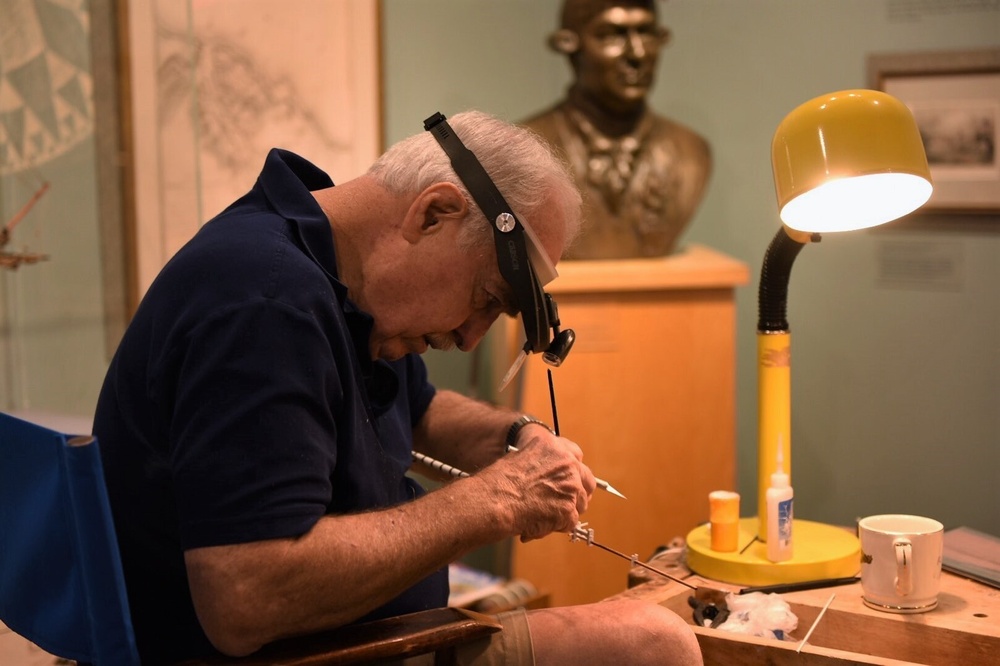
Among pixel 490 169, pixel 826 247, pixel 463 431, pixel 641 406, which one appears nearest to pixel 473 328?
pixel 490 169

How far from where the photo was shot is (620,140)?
2.93 meters

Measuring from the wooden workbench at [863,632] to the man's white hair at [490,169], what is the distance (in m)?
0.66

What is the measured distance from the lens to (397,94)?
3.25 m

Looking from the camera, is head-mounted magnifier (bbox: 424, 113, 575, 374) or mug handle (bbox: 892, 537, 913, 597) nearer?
head-mounted magnifier (bbox: 424, 113, 575, 374)

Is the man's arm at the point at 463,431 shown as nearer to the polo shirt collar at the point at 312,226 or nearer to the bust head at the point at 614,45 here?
the polo shirt collar at the point at 312,226

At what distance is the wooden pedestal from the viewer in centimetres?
275

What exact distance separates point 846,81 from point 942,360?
886mm

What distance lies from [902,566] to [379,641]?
81 cm

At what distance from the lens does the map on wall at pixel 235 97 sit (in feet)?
7.74

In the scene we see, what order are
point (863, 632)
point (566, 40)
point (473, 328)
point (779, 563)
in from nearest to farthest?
point (473, 328)
point (863, 632)
point (779, 563)
point (566, 40)

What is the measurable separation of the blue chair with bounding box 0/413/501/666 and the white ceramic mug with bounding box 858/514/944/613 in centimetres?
63

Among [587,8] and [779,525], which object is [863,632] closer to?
[779,525]

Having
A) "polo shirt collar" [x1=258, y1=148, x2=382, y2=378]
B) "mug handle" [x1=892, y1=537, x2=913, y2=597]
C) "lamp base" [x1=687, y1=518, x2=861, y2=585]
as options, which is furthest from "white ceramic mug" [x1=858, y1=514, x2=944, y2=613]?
"polo shirt collar" [x1=258, y1=148, x2=382, y2=378]

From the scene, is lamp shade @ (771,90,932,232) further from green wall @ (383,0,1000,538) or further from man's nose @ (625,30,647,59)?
green wall @ (383,0,1000,538)
